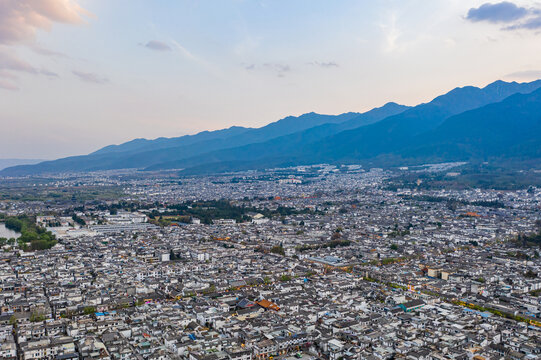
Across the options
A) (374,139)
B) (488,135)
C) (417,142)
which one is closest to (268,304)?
(488,135)

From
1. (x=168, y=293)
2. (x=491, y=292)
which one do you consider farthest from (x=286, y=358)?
(x=491, y=292)

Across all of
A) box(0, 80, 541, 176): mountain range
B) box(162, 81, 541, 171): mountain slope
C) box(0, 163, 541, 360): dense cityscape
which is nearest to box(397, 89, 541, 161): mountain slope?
box(0, 80, 541, 176): mountain range

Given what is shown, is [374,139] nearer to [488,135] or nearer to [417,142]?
[417,142]

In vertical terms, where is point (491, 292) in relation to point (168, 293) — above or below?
below

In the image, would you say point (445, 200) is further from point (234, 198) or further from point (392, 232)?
point (234, 198)

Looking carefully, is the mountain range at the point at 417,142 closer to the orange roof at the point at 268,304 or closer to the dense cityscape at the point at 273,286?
the dense cityscape at the point at 273,286
